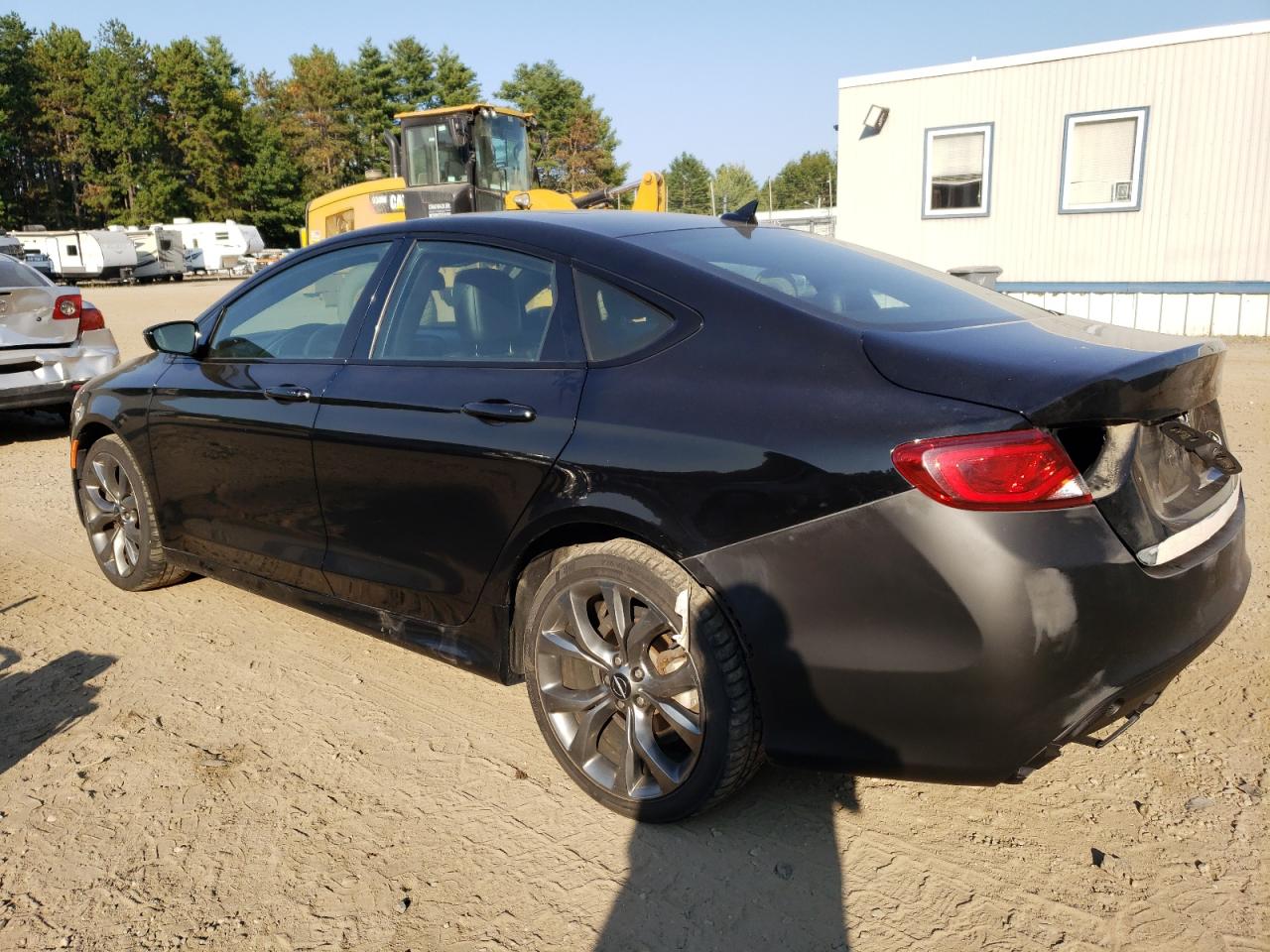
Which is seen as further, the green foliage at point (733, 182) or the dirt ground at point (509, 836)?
the green foliage at point (733, 182)

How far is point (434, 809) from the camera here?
295 centimetres

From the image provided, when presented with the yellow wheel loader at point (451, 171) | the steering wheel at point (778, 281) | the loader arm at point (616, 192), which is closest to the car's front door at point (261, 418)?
the steering wheel at point (778, 281)

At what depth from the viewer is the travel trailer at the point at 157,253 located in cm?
4325

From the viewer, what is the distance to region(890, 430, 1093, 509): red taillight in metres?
2.18

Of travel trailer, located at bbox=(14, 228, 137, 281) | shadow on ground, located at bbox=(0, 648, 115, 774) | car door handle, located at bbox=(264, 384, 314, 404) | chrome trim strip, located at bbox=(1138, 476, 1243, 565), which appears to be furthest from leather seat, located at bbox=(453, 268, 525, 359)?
travel trailer, located at bbox=(14, 228, 137, 281)

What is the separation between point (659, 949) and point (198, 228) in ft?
179

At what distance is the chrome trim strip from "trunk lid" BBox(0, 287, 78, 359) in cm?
857

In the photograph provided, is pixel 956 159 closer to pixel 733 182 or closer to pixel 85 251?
pixel 85 251

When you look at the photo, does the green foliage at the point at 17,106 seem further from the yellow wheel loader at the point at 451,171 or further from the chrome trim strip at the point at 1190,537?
the chrome trim strip at the point at 1190,537

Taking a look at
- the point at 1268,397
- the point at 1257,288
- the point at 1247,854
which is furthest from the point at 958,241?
the point at 1247,854

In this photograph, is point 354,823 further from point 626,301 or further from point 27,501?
point 27,501

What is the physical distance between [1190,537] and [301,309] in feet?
10.4

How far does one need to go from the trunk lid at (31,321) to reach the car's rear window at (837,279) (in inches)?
279

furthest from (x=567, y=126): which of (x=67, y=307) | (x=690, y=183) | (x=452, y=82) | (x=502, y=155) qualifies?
(x=67, y=307)
